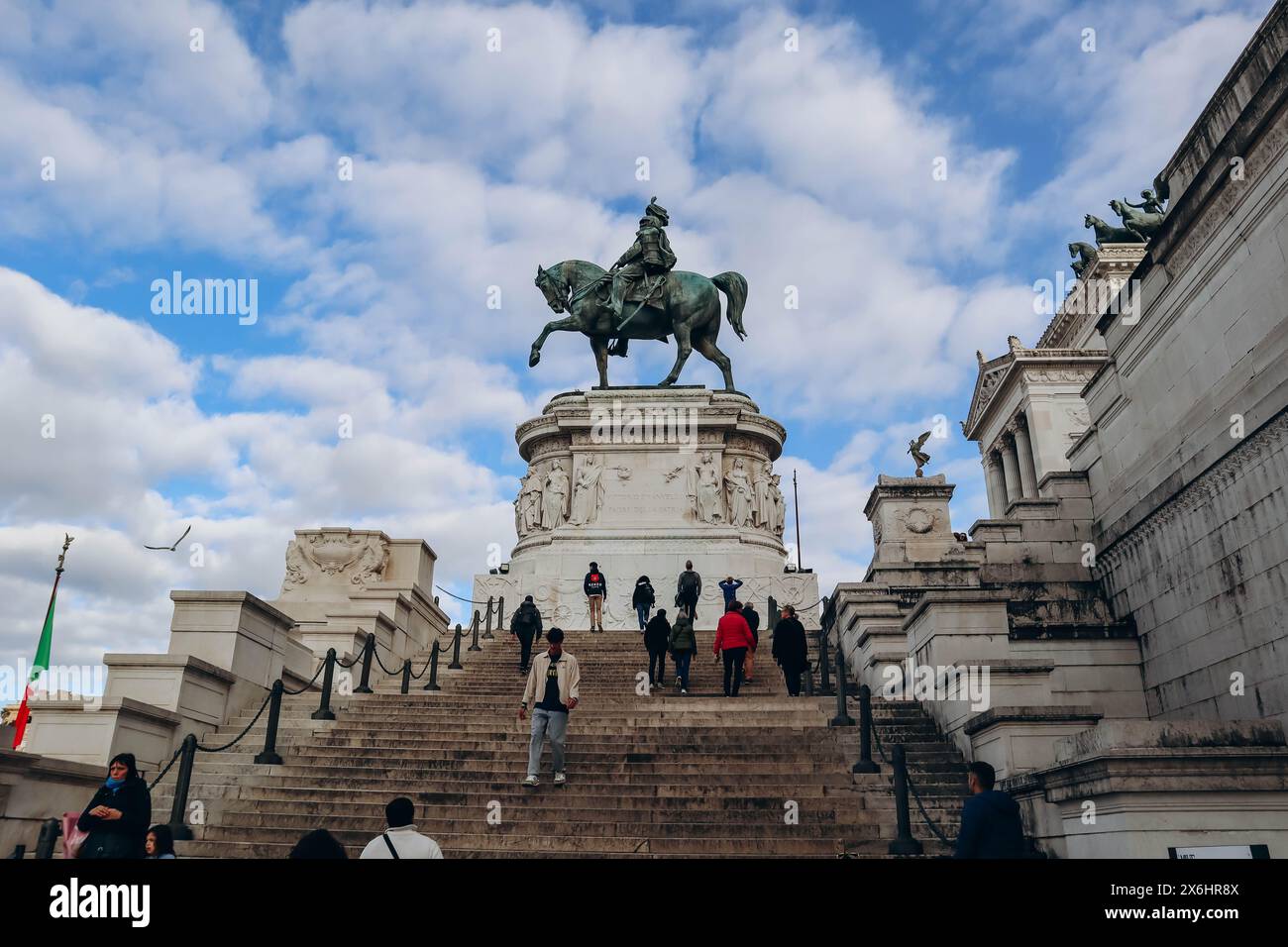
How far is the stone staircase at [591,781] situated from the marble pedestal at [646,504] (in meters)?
10.8

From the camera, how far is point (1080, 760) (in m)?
7.20

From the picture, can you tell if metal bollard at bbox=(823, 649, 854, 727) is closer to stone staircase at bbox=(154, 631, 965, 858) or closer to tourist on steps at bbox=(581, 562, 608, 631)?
stone staircase at bbox=(154, 631, 965, 858)

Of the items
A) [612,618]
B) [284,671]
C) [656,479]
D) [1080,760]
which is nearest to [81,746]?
[284,671]

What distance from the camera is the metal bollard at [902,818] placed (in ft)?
26.5

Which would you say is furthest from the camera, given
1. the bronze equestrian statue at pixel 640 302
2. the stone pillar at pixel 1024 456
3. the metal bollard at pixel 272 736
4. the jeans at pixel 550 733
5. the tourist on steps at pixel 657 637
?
the stone pillar at pixel 1024 456

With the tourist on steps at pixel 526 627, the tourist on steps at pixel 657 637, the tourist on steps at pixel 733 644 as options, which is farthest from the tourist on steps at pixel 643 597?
the tourist on steps at pixel 733 644

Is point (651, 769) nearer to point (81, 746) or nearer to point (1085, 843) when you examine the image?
point (1085, 843)

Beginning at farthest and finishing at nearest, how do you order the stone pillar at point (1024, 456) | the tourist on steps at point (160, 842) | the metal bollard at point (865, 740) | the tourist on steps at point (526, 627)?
the stone pillar at point (1024, 456)
the tourist on steps at point (526, 627)
the metal bollard at point (865, 740)
the tourist on steps at point (160, 842)

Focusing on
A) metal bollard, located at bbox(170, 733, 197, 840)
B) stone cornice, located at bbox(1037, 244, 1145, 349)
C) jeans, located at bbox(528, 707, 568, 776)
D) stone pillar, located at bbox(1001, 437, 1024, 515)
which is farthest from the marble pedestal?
stone pillar, located at bbox(1001, 437, 1024, 515)

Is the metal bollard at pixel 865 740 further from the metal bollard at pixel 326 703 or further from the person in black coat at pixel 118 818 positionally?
the metal bollard at pixel 326 703

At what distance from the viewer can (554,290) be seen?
28812 millimetres

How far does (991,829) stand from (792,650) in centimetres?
817

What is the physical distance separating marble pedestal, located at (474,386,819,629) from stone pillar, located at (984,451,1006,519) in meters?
26.5
